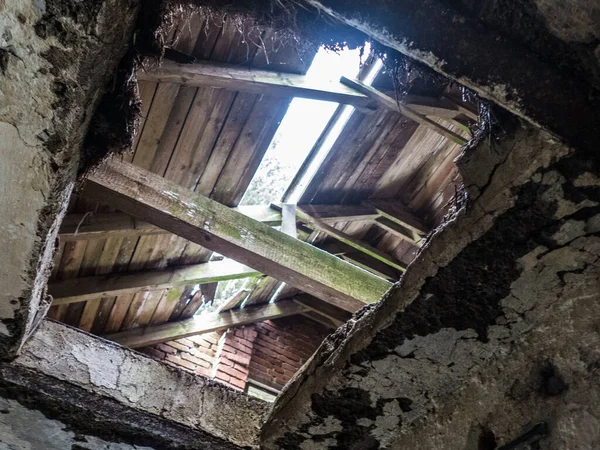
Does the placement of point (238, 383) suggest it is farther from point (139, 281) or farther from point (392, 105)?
point (392, 105)

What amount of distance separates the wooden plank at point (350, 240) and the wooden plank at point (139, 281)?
0.52 m

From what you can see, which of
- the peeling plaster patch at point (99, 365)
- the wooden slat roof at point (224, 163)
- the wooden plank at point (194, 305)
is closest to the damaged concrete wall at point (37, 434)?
the peeling plaster patch at point (99, 365)

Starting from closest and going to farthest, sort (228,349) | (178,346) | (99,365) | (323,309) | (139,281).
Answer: (99,365)
(139,281)
(178,346)
(228,349)
(323,309)

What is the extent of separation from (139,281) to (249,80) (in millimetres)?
1724

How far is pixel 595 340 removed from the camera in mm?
1232

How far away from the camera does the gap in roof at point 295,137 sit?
2754 mm

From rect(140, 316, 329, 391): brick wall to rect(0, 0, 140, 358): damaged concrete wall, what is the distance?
12.4ft

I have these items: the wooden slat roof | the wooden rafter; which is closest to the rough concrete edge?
the wooden slat roof

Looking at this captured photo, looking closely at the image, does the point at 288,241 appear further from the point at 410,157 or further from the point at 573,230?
the point at 410,157

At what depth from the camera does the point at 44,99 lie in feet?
3.35

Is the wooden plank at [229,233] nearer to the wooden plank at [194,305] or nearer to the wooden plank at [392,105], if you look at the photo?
the wooden plank at [392,105]

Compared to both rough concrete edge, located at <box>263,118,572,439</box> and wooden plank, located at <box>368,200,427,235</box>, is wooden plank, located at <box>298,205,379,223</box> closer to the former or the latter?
wooden plank, located at <box>368,200,427,235</box>

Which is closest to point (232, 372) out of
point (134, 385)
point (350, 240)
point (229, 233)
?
point (350, 240)

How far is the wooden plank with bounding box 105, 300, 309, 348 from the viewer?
4.46 metres
